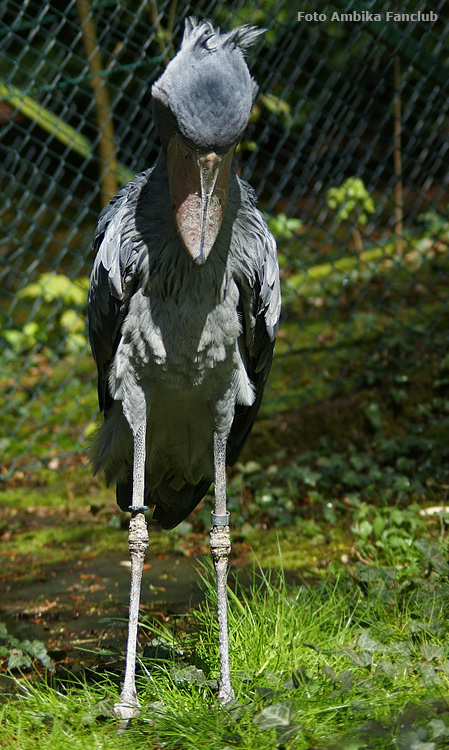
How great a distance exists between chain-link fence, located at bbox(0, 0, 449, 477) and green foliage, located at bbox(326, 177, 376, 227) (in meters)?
0.02

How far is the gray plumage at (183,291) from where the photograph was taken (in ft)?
7.75

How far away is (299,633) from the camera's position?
2855mm

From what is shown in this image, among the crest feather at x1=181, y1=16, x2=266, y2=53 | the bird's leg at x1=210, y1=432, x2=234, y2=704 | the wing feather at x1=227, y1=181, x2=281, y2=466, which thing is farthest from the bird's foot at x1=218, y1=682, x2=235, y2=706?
the crest feather at x1=181, y1=16, x2=266, y2=53

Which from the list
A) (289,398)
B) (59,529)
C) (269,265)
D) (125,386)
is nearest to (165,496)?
(125,386)

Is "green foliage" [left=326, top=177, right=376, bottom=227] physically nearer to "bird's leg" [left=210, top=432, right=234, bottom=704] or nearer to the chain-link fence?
the chain-link fence

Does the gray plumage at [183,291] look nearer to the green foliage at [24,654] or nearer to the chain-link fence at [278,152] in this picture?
the green foliage at [24,654]

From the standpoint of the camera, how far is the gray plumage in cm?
236

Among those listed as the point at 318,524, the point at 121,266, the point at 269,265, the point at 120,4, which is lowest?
the point at 318,524

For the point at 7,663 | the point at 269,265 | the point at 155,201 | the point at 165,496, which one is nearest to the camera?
the point at 155,201

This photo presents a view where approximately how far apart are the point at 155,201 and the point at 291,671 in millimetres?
1530

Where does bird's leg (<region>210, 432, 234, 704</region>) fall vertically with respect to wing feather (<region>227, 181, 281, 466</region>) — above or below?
below

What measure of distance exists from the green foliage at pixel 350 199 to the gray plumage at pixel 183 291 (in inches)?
113

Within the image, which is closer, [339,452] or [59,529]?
[59,529]

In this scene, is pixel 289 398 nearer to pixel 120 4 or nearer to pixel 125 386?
pixel 120 4
